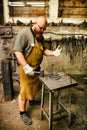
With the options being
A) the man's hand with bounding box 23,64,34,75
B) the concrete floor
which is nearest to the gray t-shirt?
the man's hand with bounding box 23,64,34,75

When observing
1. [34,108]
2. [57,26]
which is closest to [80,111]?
[34,108]

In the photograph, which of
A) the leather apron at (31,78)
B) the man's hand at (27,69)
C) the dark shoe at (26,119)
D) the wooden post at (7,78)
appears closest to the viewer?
the man's hand at (27,69)

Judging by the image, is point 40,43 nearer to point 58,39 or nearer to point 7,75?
point 7,75

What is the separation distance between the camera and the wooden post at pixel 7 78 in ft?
13.0

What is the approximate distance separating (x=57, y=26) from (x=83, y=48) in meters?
0.91

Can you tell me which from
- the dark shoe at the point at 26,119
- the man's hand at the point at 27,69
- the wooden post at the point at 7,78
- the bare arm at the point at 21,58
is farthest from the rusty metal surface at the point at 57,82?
the wooden post at the point at 7,78

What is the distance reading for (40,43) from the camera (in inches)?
133

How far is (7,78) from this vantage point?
4.03m

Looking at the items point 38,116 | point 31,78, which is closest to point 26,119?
point 38,116

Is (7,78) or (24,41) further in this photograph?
(7,78)

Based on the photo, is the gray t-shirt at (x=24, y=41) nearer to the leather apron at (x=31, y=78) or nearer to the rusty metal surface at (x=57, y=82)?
the leather apron at (x=31, y=78)

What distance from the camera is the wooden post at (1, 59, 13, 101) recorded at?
3947mm

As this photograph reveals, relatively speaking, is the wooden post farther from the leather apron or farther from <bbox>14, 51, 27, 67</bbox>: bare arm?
<bbox>14, 51, 27, 67</bbox>: bare arm

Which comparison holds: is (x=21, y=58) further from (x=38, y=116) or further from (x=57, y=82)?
(x=38, y=116)
